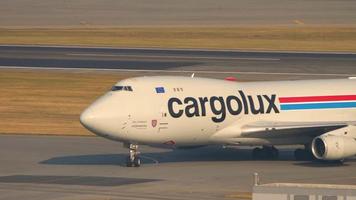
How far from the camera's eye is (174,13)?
130 m

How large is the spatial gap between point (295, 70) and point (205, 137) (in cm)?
3461

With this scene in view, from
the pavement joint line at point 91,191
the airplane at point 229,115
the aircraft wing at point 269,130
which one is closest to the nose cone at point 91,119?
the airplane at point 229,115

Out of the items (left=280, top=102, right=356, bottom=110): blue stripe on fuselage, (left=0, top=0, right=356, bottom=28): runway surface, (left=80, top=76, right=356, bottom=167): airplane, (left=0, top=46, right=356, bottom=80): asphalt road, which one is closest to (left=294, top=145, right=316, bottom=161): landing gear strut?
Result: (left=80, top=76, right=356, bottom=167): airplane

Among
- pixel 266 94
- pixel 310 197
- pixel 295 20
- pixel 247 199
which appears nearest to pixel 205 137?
pixel 266 94

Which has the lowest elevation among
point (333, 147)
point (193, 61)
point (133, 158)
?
point (133, 158)

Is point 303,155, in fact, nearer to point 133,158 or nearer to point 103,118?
point 133,158

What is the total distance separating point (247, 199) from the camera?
136 ft

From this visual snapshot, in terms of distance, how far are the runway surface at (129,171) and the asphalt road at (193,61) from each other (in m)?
25.1

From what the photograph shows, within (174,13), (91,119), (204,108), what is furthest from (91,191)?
(174,13)

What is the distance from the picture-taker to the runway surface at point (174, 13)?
121 metres

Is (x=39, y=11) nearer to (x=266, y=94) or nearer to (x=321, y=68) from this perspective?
(x=321, y=68)

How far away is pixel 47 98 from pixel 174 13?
57402 millimetres

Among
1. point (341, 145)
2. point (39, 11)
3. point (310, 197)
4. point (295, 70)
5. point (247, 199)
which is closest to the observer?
point (310, 197)

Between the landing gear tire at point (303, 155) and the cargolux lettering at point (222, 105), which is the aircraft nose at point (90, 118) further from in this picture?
the landing gear tire at point (303, 155)
